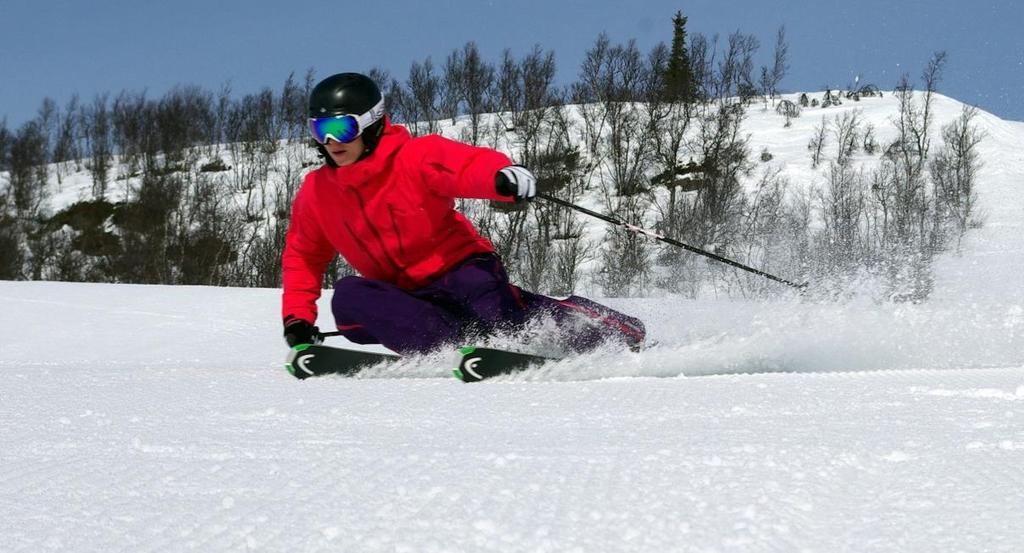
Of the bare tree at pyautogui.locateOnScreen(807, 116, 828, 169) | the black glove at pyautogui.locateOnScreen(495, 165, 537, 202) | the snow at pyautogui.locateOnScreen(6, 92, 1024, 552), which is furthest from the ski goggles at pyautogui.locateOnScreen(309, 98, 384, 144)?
the bare tree at pyautogui.locateOnScreen(807, 116, 828, 169)

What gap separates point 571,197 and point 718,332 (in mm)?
32512

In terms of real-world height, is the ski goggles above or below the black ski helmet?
below

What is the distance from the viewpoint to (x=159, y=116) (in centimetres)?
5319

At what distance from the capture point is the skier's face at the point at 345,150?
3.40m

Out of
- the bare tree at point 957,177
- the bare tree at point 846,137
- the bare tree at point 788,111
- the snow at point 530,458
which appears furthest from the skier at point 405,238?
the bare tree at point 788,111

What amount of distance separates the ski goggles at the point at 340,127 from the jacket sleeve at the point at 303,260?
45 cm

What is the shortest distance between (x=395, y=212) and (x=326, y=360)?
2.22 ft

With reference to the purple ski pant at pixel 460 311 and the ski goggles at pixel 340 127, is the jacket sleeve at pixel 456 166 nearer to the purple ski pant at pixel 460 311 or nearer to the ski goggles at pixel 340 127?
the ski goggles at pixel 340 127

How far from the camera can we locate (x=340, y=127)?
335 centimetres

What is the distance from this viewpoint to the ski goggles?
335 cm

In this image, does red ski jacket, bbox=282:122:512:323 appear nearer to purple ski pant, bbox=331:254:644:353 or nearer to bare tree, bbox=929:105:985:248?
purple ski pant, bbox=331:254:644:353

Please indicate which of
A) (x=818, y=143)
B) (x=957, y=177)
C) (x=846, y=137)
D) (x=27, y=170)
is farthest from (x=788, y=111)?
(x=27, y=170)

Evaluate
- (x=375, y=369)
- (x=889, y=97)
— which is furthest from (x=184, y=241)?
(x=889, y=97)

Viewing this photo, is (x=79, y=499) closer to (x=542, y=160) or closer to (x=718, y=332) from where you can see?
(x=718, y=332)
